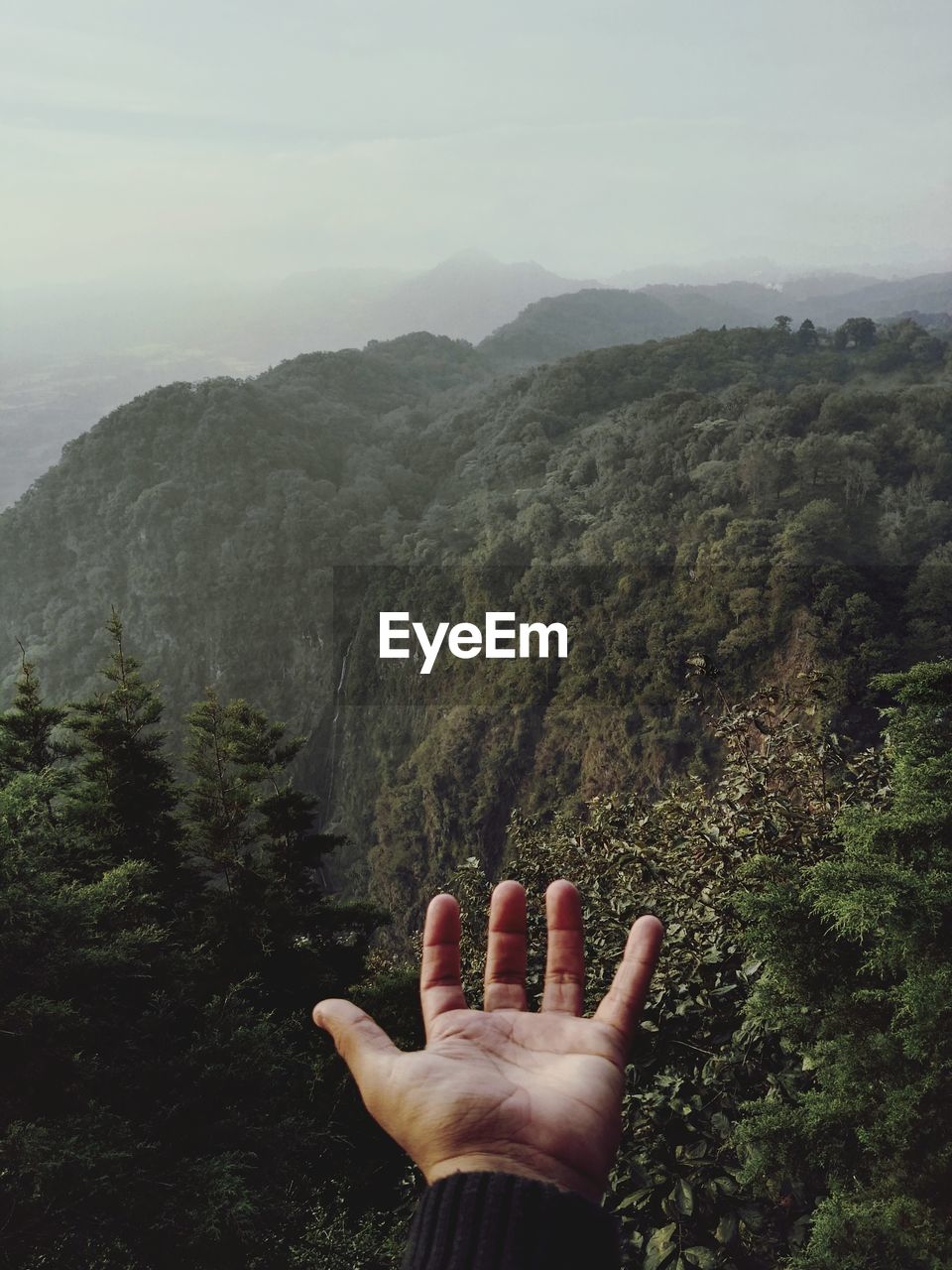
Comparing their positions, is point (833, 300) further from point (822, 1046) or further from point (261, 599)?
point (822, 1046)

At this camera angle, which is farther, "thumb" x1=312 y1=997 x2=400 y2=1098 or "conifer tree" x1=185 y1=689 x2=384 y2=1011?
"conifer tree" x1=185 y1=689 x2=384 y2=1011

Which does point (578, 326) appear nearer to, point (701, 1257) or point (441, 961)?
point (701, 1257)

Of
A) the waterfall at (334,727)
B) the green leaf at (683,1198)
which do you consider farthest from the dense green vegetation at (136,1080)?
the waterfall at (334,727)

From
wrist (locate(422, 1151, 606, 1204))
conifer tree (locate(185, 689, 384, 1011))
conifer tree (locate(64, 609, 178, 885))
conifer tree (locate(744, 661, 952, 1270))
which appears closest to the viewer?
wrist (locate(422, 1151, 606, 1204))

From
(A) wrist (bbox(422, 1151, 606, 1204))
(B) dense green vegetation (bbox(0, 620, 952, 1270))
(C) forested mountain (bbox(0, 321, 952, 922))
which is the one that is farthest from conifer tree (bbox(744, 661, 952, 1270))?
(C) forested mountain (bbox(0, 321, 952, 922))

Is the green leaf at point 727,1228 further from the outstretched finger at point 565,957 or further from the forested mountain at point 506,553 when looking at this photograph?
the forested mountain at point 506,553

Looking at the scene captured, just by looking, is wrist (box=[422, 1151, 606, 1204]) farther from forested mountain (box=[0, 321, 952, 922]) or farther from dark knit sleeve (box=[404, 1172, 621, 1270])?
forested mountain (box=[0, 321, 952, 922])
